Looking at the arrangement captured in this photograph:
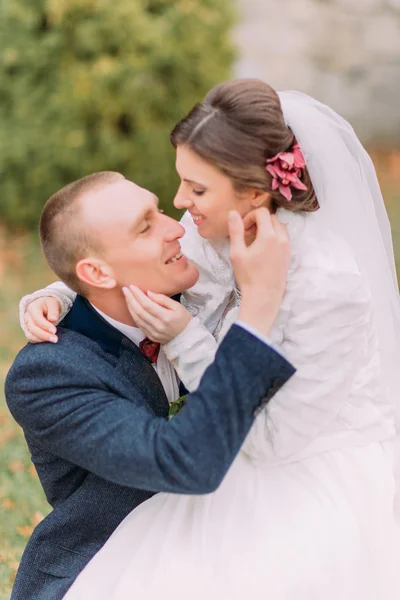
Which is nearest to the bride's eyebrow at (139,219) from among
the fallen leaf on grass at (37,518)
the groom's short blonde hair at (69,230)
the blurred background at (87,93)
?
the groom's short blonde hair at (69,230)

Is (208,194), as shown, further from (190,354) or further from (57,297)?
(57,297)

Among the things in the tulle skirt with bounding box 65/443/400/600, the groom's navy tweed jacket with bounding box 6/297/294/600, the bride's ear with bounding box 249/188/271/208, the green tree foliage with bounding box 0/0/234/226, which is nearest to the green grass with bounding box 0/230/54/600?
the green tree foliage with bounding box 0/0/234/226

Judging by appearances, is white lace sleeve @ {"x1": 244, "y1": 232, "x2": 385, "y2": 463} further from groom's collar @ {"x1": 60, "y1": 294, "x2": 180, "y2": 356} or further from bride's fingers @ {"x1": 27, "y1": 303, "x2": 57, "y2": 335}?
bride's fingers @ {"x1": 27, "y1": 303, "x2": 57, "y2": 335}

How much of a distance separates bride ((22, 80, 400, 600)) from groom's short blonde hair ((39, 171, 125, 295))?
0.22 meters

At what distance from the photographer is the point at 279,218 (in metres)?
2.64

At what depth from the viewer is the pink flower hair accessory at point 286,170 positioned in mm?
2510

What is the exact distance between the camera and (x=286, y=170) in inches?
99.5

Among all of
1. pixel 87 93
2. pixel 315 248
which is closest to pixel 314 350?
pixel 315 248

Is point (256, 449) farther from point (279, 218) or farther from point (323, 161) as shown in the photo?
point (323, 161)

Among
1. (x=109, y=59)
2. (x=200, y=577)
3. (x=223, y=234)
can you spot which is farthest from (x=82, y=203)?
(x=109, y=59)

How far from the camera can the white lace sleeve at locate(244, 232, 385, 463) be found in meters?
2.45

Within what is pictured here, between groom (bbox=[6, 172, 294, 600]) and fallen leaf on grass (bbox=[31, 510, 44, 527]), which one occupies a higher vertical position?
groom (bbox=[6, 172, 294, 600])

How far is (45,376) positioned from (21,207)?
646 cm

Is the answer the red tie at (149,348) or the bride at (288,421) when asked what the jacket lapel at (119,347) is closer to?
the red tie at (149,348)
